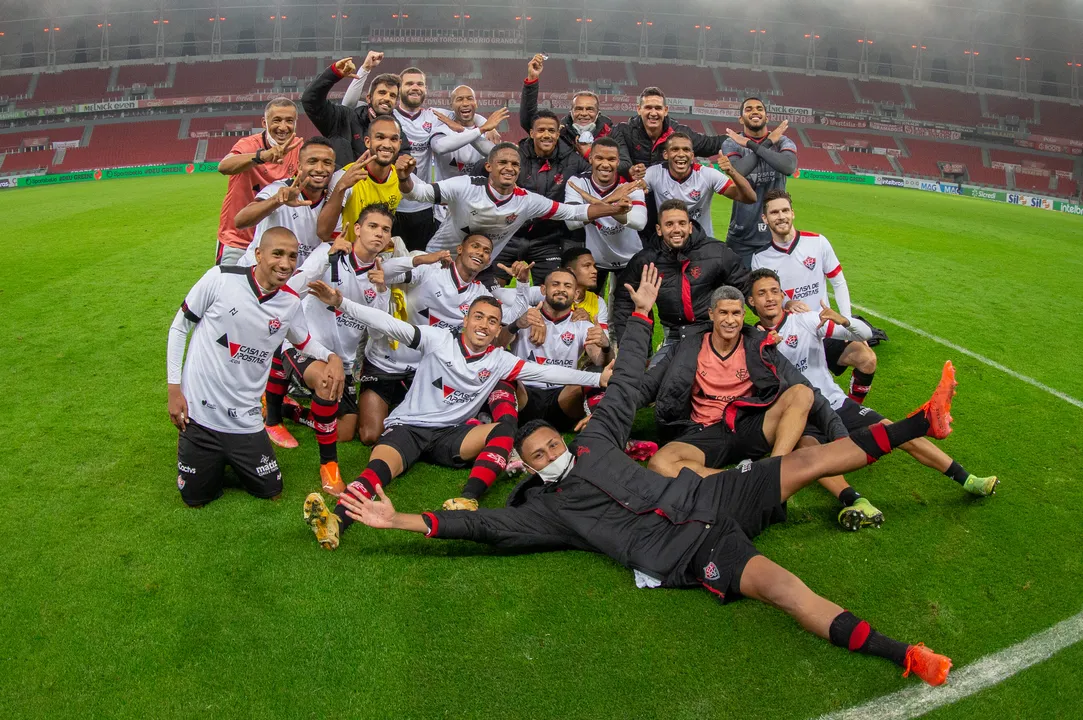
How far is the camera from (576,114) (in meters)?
8.41

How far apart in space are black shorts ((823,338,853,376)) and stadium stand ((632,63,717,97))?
48335mm

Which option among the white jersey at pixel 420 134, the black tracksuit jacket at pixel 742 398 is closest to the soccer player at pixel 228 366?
the black tracksuit jacket at pixel 742 398

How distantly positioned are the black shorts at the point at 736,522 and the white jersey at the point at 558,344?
2.44 metres

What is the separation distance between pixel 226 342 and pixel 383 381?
1.56 meters

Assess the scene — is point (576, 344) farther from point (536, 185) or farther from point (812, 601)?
point (812, 601)

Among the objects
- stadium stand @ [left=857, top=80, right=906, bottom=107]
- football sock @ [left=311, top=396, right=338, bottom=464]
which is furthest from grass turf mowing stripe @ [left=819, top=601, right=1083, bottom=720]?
stadium stand @ [left=857, top=80, right=906, bottom=107]

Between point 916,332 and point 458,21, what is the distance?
158ft

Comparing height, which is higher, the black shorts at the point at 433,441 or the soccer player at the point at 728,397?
the soccer player at the point at 728,397

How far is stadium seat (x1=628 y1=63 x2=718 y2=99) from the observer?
172ft

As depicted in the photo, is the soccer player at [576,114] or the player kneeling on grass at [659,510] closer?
the player kneeling on grass at [659,510]

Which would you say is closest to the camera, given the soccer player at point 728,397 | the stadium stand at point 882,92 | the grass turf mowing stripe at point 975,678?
the grass turf mowing stripe at point 975,678

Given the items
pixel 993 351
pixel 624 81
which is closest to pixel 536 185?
pixel 993 351

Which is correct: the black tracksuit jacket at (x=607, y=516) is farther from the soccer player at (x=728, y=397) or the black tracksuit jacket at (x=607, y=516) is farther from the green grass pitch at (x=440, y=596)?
the soccer player at (x=728, y=397)

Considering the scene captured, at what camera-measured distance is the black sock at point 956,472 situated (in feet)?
18.9
